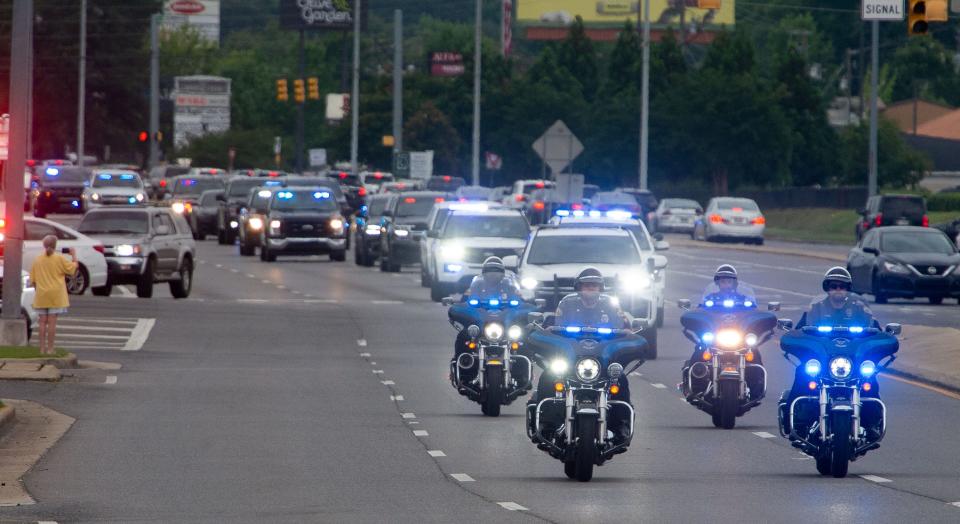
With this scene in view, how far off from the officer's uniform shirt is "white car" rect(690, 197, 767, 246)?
2087 inches

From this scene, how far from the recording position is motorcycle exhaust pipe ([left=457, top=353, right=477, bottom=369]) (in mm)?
19406

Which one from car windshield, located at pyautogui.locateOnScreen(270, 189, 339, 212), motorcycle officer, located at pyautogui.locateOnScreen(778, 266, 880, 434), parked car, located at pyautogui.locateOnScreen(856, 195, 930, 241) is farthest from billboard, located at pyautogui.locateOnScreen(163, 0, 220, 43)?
motorcycle officer, located at pyautogui.locateOnScreen(778, 266, 880, 434)

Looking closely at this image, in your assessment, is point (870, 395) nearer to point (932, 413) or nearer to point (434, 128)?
point (932, 413)

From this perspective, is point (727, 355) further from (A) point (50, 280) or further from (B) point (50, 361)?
(A) point (50, 280)

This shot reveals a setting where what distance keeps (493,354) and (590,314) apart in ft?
13.5

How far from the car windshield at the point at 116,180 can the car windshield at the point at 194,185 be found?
312 centimetres

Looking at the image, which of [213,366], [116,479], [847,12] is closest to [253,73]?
[847,12]

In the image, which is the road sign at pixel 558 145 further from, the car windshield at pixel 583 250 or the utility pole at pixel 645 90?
Answer: the car windshield at pixel 583 250

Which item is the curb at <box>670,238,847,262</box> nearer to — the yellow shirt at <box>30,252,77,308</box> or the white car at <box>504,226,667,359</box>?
the white car at <box>504,226,667,359</box>

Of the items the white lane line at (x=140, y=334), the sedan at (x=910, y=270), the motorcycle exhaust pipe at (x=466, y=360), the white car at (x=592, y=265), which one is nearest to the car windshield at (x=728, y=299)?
the motorcycle exhaust pipe at (x=466, y=360)

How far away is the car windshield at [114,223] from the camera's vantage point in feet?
125

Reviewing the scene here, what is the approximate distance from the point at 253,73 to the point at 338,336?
461 feet

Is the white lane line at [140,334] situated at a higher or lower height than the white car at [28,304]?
lower

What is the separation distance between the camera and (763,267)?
5147cm
